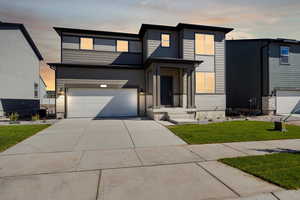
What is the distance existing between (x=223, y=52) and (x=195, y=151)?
464 inches

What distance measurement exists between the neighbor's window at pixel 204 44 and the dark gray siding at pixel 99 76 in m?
5.14

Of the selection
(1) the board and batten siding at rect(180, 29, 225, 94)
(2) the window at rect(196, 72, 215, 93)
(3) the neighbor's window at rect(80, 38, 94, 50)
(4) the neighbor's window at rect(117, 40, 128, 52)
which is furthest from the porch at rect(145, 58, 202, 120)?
(3) the neighbor's window at rect(80, 38, 94, 50)

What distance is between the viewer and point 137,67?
1403cm

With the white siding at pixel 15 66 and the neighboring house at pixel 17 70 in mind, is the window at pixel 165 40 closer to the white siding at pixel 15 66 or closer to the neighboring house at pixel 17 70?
the neighboring house at pixel 17 70

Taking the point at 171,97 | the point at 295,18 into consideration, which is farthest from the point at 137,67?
the point at 295,18

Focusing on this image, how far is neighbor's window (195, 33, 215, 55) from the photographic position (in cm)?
1373

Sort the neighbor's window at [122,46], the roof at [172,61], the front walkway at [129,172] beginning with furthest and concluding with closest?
the neighbor's window at [122,46]
the roof at [172,61]
the front walkway at [129,172]

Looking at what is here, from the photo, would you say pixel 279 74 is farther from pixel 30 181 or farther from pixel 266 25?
pixel 30 181

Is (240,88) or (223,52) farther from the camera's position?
(240,88)

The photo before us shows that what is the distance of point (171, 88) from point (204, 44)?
4.64 m

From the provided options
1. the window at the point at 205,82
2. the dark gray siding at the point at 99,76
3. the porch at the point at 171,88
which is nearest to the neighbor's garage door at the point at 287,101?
the window at the point at 205,82

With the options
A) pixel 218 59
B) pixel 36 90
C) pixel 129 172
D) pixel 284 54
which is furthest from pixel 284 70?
pixel 36 90

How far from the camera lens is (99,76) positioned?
13531mm

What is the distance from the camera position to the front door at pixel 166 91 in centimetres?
1380
